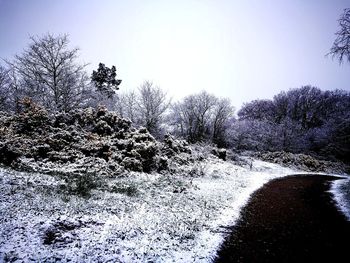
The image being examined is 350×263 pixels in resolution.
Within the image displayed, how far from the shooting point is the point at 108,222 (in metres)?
6.70

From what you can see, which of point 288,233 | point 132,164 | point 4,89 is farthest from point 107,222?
point 4,89

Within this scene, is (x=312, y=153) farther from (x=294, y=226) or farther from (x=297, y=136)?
(x=294, y=226)

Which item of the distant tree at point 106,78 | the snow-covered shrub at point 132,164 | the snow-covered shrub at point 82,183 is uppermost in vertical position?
the distant tree at point 106,78

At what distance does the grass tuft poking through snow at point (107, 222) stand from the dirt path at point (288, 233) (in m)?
0.55

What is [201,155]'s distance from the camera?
20203mm

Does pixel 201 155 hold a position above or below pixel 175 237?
above

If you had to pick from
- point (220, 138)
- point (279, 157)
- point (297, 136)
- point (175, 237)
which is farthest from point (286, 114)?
point (175, 237)

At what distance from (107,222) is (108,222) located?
29 millimetres

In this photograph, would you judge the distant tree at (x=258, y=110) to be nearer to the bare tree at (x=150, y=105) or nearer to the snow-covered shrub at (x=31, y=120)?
the bare tree at (x=150, y=105)

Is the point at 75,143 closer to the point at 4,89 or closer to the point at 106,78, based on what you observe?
the point at 4,89

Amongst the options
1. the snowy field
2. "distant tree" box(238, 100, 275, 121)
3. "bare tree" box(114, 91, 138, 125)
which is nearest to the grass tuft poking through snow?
the snowy field

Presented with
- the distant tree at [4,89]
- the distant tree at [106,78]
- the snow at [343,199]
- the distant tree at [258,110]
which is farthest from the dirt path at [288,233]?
the distant tree at [258,110]

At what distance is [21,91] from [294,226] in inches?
1000

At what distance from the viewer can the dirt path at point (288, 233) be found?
5977 millimetres
